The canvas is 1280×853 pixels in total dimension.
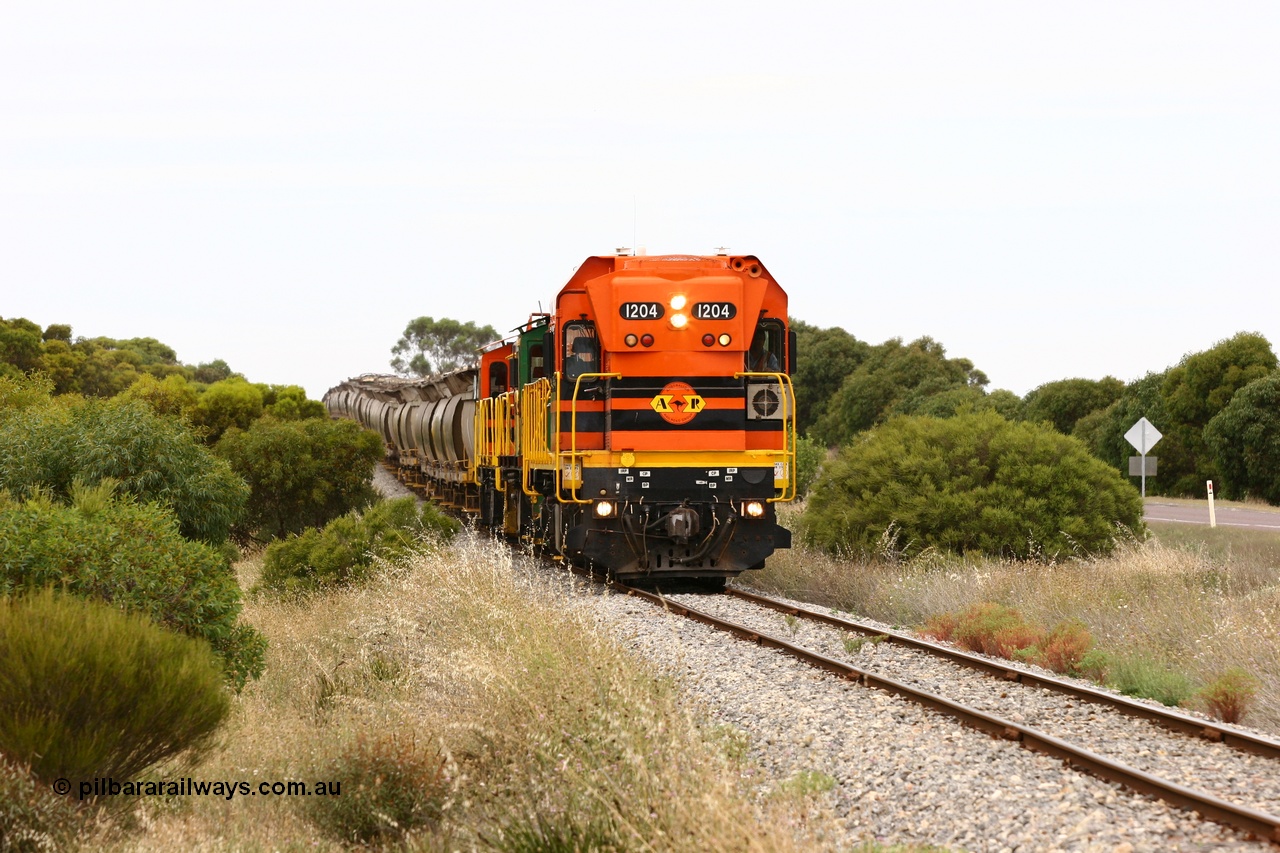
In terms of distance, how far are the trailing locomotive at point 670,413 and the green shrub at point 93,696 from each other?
22.9 feet

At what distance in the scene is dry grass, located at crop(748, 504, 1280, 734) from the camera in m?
10.5

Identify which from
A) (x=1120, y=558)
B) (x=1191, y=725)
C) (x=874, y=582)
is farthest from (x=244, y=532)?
(x=1191, y=725)

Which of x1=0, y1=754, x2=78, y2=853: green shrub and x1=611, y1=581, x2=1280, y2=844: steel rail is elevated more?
x1=611, y1=581, x2=1280, y2=844: steel rail

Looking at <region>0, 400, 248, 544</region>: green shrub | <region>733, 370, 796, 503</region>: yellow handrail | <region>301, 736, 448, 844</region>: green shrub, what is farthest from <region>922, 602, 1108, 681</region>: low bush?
<region>0, 400, 248, 544</region>: green shrub

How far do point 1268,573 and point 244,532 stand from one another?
2169 centimetres

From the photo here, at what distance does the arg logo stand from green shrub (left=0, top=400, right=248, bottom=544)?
31.5 feet

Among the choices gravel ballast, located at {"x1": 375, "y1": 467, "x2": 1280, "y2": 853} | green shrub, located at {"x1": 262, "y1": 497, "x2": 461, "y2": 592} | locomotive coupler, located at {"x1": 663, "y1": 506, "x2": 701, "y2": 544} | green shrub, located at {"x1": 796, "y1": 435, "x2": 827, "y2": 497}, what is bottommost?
gravel ballast, located at {"x1": 375, "y1": 467, "x2": 1280, "y2": 853}

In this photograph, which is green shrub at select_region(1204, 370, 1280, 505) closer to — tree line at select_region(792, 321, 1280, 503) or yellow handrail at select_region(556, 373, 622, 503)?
tree line at select_region(792, 321, 1280, 503)

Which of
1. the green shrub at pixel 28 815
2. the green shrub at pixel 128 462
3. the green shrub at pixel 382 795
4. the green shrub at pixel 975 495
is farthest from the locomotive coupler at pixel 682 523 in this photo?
the green shrub at pixel 128 462

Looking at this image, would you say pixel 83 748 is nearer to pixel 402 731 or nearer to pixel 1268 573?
pixel 402 731

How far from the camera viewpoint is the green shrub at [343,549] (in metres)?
17.1

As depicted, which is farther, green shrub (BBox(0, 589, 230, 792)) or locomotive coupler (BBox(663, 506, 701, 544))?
locomotive coupler (BBox(663, 506, 701, 544))

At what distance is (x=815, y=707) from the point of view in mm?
8531

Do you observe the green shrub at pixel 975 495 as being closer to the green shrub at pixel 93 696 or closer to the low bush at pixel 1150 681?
the low bush at pixel 1150 681
